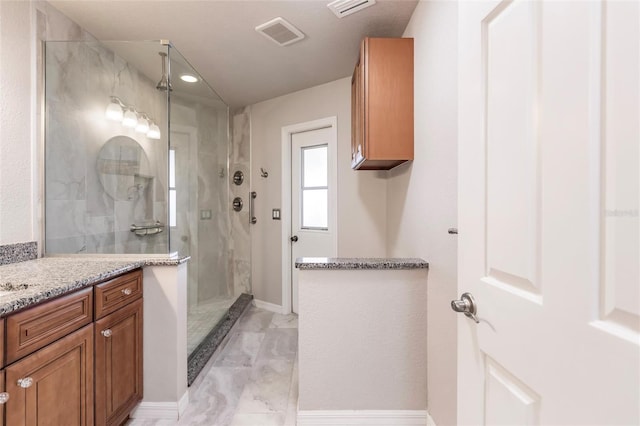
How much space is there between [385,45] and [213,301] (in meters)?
2.73

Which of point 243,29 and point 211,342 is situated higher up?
point 243,29

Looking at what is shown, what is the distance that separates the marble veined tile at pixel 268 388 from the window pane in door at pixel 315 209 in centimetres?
135

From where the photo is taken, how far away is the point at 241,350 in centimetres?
231

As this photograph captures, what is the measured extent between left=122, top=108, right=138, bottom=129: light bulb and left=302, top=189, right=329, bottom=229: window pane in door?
1625mm

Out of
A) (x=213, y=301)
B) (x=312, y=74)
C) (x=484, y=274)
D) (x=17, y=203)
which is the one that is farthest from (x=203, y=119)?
(x=484, y=274)

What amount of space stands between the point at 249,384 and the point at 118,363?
825mm

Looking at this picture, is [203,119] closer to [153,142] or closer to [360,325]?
[153,142]

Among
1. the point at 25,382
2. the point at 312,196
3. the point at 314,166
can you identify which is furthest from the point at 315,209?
the point at 25,382

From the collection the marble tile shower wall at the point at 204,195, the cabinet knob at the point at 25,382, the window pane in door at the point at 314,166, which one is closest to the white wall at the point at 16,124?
the marble tile shower wall at the point at 204,195

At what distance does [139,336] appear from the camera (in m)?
1.53

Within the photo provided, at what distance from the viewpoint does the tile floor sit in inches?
61.6

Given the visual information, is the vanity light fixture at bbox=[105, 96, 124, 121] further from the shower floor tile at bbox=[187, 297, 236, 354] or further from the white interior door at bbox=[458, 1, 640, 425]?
the white interior door at bbox=[458, 1, 640, 425]

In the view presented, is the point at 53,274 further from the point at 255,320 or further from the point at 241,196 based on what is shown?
the point at 241,196

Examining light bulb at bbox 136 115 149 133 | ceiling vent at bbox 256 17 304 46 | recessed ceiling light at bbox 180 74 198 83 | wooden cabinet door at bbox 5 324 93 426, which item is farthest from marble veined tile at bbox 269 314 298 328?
ceiling vent at bbox 256 17 304 46
